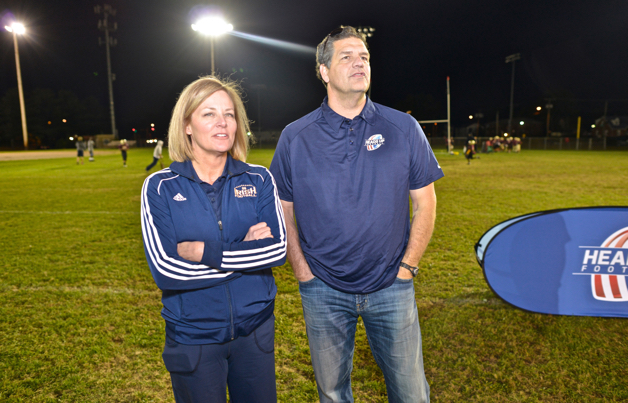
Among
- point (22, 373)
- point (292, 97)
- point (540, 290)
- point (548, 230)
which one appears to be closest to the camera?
point (22, 373)

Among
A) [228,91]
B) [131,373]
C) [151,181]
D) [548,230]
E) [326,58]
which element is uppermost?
[326,58]

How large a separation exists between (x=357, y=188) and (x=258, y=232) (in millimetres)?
566

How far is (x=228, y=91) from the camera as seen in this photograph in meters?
2.12

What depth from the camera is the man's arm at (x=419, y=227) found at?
217cm

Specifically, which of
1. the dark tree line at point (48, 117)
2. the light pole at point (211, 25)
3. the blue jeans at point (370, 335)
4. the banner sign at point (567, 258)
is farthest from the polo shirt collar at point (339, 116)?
the dark tree line at point (48, 117)

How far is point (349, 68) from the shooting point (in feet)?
7.10

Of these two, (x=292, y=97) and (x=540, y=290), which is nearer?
(x=540, y=290)

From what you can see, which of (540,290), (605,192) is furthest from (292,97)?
(540,290)

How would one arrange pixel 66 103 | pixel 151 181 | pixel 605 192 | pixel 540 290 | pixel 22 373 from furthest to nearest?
pixel 66 103 → pixel 605 192 → pixel 540 290 → pixel 22 373 → pixel 151 181

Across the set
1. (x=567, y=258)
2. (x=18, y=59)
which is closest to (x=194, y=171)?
(x=567, y=258)

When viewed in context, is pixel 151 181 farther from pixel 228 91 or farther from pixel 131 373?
pixel 131 373

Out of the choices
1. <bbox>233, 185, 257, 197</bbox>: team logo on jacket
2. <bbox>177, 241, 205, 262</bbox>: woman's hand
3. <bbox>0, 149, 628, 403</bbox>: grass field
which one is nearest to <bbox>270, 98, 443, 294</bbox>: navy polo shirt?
<bbox>233, 185, 257, 197</bbox>: team logo on jacket

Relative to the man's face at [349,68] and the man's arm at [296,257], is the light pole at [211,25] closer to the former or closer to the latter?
the man's face at [349,68]

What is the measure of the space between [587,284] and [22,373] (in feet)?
16.8
